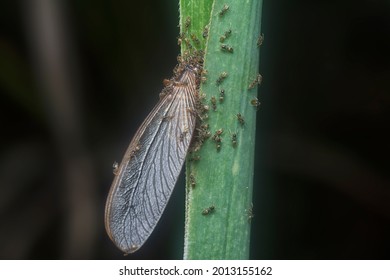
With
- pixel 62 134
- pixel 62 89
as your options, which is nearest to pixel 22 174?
pixel 62 134

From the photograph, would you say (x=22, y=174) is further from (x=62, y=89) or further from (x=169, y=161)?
(x=169, y=161)

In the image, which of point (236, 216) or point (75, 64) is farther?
point (75, 64)

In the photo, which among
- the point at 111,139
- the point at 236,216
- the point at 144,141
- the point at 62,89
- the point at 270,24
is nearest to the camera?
the point at 236,216
